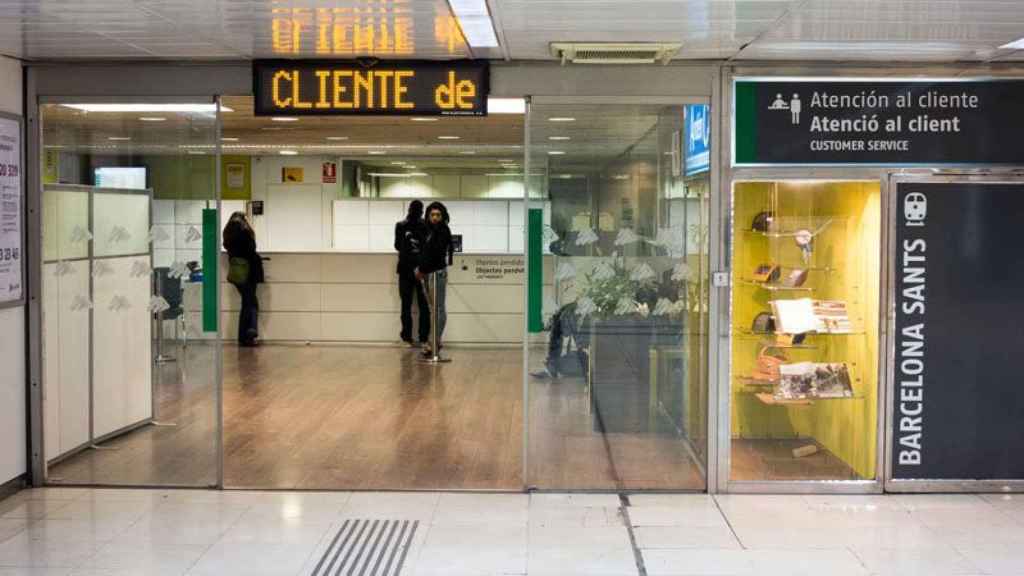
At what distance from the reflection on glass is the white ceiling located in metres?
0.84

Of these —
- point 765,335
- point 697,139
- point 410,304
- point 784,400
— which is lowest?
point 784,400

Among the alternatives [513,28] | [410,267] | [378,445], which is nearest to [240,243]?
[410,267]

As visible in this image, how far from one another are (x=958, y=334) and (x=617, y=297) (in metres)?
1.87

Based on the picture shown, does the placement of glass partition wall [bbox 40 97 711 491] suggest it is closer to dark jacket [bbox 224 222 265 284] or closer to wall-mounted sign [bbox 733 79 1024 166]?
wall-mounted sign [bbox 733 79 1024 166]

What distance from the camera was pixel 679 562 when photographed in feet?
17.5

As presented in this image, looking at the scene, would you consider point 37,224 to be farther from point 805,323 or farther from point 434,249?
point 434,249

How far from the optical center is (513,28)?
5500 mm

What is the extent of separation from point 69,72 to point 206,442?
2.25 meters

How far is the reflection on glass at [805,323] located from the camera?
6.63 metres

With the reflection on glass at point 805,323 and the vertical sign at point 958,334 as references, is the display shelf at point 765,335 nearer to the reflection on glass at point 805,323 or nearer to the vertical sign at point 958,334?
the reflection on glass at point 805,323

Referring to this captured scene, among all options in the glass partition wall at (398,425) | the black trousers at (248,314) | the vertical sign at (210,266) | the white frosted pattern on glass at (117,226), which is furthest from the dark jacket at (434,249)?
the vertical sign at (210,266)

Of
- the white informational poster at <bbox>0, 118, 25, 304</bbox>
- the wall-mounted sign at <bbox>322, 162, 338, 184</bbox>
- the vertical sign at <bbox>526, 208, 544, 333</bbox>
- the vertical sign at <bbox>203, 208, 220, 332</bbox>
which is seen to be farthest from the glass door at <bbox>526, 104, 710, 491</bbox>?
the wall-mounted sign at <bbox>322, 162, 338, 184</bbox>

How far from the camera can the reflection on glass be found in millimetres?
6629

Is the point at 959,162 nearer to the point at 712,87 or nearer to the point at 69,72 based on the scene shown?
the point at 712,87
